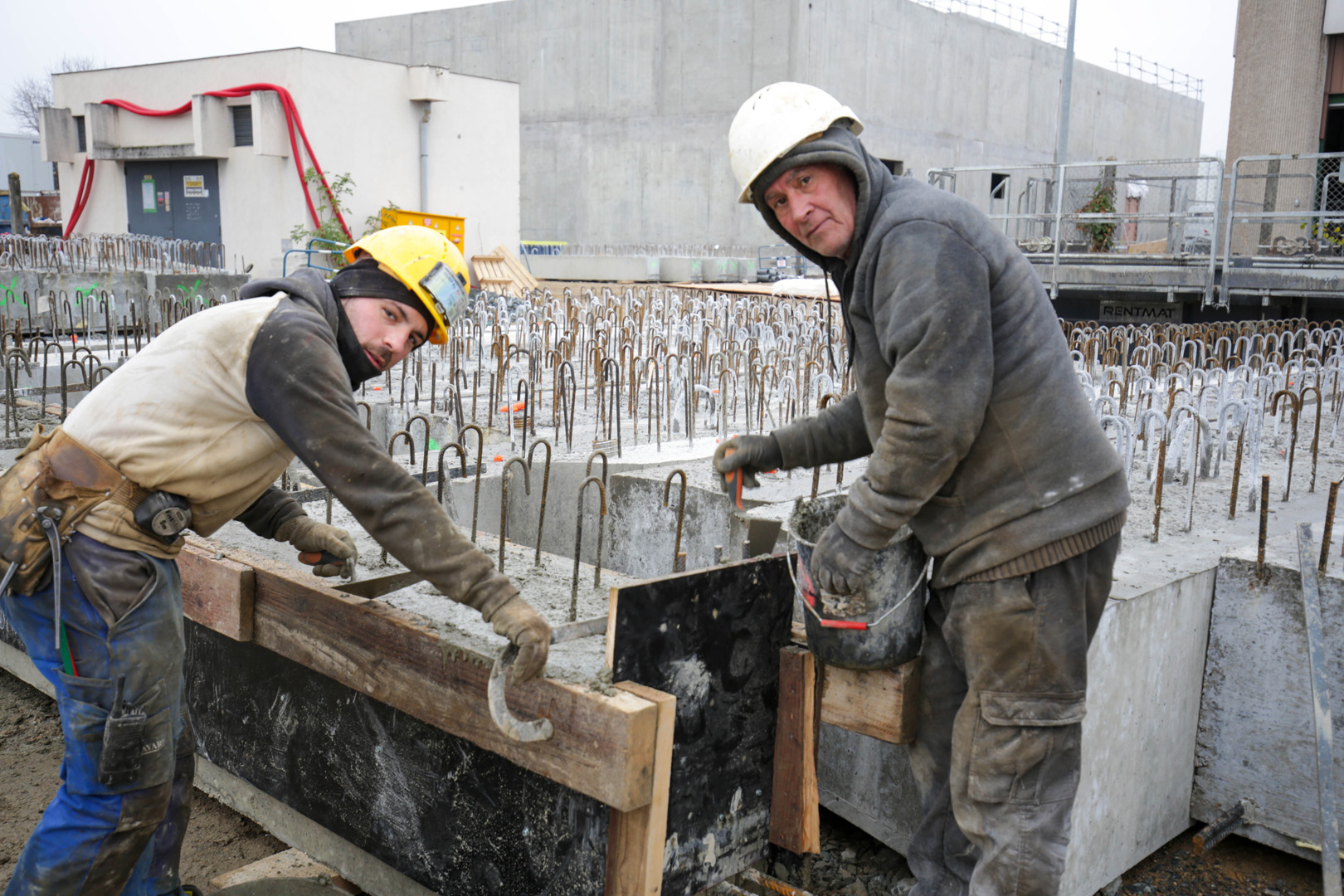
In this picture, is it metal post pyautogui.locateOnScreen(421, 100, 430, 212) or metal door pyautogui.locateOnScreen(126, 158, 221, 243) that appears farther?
metal post pyautogui.locateOnScreen(421, 100, 430, 212)

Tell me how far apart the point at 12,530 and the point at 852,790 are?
2816 mm

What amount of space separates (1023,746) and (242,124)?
21858mm

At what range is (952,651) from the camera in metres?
2.76

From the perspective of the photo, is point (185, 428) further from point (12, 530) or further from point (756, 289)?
point (756, 289)

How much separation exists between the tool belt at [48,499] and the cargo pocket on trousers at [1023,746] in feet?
7.19

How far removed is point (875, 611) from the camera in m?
2.75

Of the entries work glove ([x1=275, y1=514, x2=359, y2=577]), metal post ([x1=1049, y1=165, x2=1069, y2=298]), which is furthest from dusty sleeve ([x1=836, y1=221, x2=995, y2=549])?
metal post ([x1=1049, y1=165, x2=1069, y2=298])

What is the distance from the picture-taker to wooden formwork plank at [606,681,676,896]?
257 cm

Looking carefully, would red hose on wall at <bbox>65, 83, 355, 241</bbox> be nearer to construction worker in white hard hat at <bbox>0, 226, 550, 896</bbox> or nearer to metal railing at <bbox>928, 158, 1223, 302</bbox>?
metal railing at <bbox>928, 158, 1223, 302</bbox>

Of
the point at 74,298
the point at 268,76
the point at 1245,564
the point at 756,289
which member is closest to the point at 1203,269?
the point at 756,289

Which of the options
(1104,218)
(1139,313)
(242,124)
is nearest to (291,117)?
Result: (242,124)

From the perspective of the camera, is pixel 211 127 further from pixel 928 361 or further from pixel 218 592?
pixel 928 361

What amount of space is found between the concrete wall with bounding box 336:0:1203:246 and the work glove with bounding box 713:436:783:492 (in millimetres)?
27964

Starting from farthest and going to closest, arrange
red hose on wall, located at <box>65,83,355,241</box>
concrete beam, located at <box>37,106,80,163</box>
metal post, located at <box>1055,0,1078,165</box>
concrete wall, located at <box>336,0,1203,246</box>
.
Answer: concrete wall, located at <box>336,0,1203,246</box>, concrete beam, located at <box>37,106,80,163</box>, metal post, located at <box>1055,0,1078,165</box>, red hose on wall, located at <box>65,83,355,241</box>
